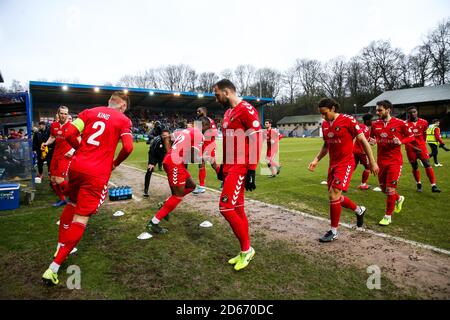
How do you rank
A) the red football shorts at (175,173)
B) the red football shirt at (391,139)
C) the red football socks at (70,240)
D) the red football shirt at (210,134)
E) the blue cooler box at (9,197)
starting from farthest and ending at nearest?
1. the red football shirt at (210,134)
2. the blue cooler box at (9,197)
3. the red football shirt at (391,139)
4. the red football shorts at (175,173)
5. the red football socks at (70,240)

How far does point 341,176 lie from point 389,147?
6.31 feet

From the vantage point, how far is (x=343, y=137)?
4645 mm

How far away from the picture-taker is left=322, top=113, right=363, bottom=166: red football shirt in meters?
4.60

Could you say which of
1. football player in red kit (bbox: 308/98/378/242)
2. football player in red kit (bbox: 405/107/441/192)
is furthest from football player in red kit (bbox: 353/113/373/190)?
football player in red kit (bbox: 308/98/378/242)

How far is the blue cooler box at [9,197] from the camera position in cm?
664

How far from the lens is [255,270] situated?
354 centimetres

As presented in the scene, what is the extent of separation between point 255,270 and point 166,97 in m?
42.9

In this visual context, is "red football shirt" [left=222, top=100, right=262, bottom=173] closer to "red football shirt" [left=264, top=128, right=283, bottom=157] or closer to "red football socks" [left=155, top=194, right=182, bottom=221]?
"red football socks" [left=155, top=194, right=182, bottom=221]

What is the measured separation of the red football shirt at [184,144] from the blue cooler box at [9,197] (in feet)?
14.6

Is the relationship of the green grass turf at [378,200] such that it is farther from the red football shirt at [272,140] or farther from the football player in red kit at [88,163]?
the football player in red kit at [88,163]

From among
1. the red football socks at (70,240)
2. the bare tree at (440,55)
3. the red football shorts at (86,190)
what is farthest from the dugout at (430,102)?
the red football socks at (70,240)

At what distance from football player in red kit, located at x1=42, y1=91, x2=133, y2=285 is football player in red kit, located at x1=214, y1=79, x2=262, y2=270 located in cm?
135

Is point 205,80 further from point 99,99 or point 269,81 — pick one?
point 99,99
